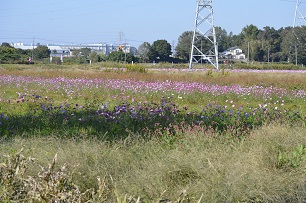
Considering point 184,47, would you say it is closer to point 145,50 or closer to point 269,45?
point 145,50

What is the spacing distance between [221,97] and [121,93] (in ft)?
8.84

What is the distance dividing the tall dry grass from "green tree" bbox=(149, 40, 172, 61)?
58.2 metres

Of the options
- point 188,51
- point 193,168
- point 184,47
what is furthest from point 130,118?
point 184,47

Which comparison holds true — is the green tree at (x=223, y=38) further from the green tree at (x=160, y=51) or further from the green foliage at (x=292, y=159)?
the green foliage at (x=292, y=159)

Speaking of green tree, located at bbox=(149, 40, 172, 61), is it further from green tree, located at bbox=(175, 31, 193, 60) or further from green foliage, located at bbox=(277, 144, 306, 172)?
green foliage, located at bbox=(277, 144, 306, 172)

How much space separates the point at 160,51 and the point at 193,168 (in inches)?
2378

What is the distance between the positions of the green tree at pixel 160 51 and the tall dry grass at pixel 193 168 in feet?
191

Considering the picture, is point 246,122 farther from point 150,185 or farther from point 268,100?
point 268,100

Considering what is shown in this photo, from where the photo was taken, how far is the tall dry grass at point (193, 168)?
323 cm

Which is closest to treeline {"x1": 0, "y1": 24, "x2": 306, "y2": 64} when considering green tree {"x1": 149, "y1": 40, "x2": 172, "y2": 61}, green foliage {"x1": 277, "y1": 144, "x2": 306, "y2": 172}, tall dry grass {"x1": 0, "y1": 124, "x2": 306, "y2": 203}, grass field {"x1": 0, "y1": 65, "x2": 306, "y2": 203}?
green tree {"x1": 149, "y1": 40, "x2": 172, "y2": 61}

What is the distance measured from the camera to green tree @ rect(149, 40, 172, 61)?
2475 inches

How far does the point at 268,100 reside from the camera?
37.8 feet

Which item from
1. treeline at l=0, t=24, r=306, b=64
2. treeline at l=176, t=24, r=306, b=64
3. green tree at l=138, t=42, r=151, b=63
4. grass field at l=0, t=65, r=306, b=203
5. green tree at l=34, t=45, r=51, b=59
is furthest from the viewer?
green tree at l=34, t=45, r=51, b=59

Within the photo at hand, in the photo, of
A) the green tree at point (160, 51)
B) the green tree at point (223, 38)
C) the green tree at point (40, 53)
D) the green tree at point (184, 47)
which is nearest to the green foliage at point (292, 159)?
the green tree at point (160, 51)
